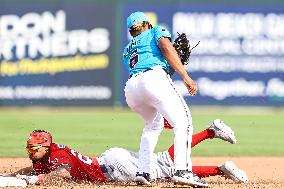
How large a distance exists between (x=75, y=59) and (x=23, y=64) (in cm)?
117

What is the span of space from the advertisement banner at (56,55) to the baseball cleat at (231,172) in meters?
11.7

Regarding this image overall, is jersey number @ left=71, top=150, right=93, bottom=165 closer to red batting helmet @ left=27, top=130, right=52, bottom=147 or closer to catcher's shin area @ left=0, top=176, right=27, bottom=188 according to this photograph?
red batting helmet @ left=27, top=130, right=52, bottom=147

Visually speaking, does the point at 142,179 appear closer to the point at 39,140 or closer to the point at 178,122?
the point at 178,122

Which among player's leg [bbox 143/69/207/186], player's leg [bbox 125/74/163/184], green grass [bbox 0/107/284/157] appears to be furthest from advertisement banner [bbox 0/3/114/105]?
player's leg [bbox 143/69/207/186]

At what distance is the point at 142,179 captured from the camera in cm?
750

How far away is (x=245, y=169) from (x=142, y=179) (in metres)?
2.57

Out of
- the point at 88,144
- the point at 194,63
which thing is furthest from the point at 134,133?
the point at 194,63

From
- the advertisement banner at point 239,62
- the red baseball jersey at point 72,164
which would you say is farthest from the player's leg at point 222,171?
the advertisement banner at point 239,62

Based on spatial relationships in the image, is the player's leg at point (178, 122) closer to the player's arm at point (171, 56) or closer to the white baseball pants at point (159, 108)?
the white baseball pants at point (159, 108)

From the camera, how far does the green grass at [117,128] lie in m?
12.3

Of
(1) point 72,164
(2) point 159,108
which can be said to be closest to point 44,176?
(1) point 72,164

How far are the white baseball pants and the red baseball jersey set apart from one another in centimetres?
45

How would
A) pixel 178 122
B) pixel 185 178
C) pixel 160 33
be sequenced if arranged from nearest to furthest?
pixel 185 178, pixel 178 122, pixel 160 33

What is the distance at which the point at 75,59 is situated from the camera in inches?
781
